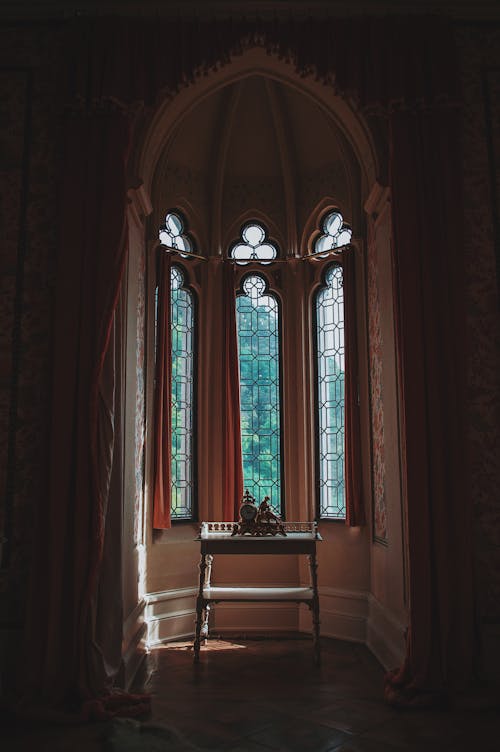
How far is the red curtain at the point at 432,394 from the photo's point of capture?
3820 mm

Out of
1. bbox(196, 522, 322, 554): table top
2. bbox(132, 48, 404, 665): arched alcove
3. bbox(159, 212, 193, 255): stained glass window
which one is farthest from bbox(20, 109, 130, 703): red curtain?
bbox(159, 212, 193, 255): stained glass window

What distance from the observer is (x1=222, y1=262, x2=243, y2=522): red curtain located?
6059 millimetres

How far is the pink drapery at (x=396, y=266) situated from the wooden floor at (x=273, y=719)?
0.84ft

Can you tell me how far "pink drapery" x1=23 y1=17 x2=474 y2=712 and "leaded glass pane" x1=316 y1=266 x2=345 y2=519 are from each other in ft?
6.62

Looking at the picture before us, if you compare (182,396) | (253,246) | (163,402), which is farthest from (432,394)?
(253,246)

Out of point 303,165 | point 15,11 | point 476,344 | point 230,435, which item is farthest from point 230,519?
point 15,11

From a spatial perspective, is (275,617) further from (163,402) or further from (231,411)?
(163,402)

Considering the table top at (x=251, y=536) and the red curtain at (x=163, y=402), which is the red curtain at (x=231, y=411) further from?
the red curtain at (x=163, y=402)

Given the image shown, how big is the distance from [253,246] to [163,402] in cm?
187

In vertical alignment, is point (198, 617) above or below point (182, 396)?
below

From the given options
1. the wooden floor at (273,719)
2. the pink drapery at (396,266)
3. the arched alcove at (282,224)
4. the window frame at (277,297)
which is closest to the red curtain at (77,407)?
the pink drapery at (396,266)

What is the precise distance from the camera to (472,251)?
4.36 m

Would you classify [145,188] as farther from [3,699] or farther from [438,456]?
[3,699]

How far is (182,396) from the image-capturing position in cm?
620
